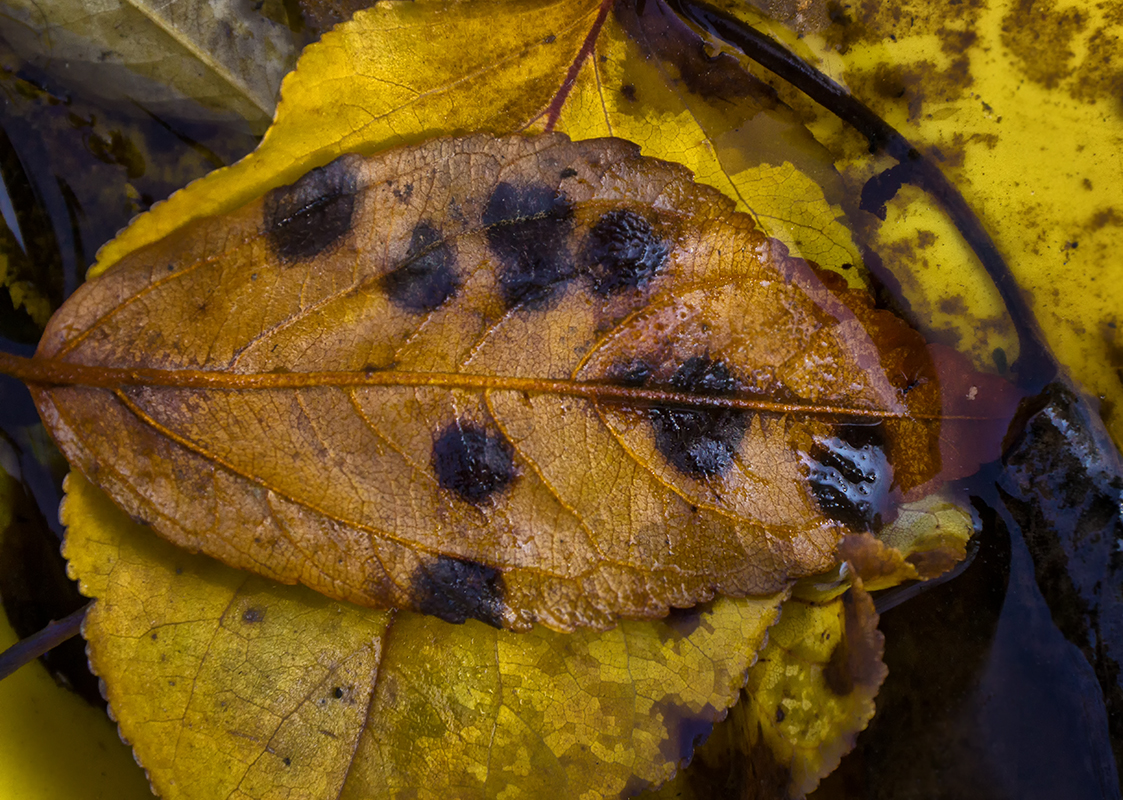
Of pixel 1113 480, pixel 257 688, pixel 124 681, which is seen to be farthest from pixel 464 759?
pixel 1113 480

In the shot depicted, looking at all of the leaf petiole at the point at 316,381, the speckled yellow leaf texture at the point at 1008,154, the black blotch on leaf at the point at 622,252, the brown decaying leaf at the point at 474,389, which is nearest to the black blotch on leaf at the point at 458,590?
the brown decaying leaf at the point at 474,389

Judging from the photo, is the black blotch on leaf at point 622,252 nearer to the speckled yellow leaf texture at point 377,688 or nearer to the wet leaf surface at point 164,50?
the speckled yellow leaf texture at point 377,688

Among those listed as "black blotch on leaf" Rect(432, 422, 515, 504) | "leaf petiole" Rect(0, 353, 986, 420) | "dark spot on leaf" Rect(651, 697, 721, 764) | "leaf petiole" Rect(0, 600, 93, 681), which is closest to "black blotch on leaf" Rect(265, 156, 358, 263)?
"leaf petiole" Rect(0, 353, 986, 420)

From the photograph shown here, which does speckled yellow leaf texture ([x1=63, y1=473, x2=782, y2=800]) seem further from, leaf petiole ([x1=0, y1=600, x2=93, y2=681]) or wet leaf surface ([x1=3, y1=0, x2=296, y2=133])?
wet leaf surface ([x1=3, y1=0, x2=296, y2=133])

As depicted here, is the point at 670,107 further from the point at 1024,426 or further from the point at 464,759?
the point at 464,759

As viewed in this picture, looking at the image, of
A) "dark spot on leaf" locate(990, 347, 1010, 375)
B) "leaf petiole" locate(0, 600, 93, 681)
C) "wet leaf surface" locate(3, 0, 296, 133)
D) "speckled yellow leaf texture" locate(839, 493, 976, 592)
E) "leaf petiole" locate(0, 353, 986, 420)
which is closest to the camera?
"leaf petiole" locate(0, 353, 986, 420)
